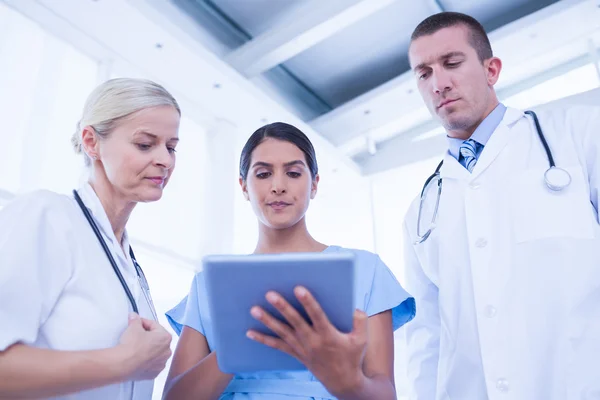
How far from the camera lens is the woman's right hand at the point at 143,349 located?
2.94ft

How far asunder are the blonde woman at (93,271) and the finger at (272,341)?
0.74 feet

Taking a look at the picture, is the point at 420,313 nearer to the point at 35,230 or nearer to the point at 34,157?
the point at 35,230

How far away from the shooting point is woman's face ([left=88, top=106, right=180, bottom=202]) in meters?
1.19

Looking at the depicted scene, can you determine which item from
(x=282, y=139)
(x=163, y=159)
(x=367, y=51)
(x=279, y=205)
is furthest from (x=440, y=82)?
(x=367, y=51)

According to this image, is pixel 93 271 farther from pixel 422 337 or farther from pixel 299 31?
pixel 299 31

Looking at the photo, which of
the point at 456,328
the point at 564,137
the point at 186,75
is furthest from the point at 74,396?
the point at 186,75

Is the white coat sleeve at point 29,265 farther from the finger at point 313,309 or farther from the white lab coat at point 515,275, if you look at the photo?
the white lab coat at point 515,275

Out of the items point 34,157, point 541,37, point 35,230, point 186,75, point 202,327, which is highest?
point 541,37

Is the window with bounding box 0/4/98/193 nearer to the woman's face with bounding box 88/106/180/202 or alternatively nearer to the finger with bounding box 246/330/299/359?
the woman's face with bounding box 88/106/180/202

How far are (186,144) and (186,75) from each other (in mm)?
572

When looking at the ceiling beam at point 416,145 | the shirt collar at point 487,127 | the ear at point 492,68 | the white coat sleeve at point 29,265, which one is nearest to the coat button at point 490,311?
the shirt collar at point 487,127

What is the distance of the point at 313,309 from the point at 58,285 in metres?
0.48

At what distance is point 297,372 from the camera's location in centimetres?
109

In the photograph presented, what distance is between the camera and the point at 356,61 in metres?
3.85
